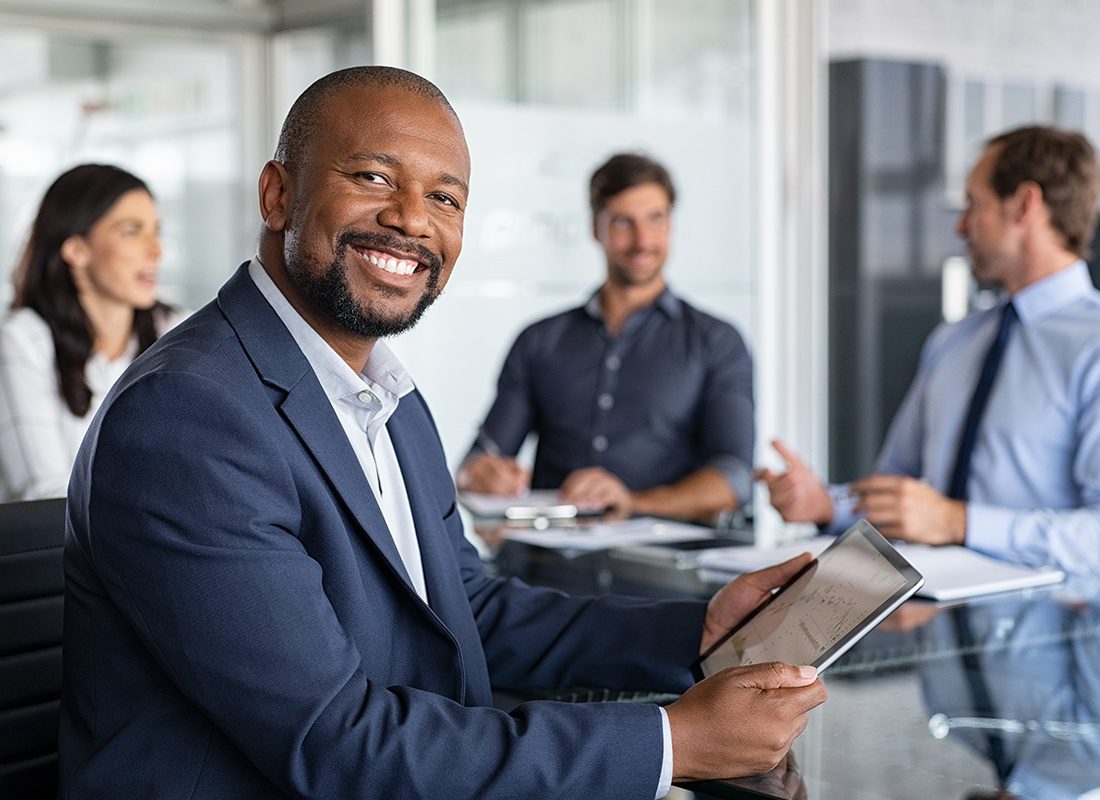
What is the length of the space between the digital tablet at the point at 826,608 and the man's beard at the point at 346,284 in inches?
20.4

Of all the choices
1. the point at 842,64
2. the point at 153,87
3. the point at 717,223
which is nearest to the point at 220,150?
the point at 153,87

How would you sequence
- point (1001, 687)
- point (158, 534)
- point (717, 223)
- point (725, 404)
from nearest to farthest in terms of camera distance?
point (158, 534)
point (1001, 687)
point (725, 404)
point (717, 223)

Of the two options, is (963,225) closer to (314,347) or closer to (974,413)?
(974,413)

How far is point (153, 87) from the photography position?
213 inches

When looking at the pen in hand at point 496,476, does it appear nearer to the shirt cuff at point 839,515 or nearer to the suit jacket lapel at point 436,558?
the shirt cuff at point 839,515

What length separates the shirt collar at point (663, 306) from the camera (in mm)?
3910

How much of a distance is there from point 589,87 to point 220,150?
1591mm

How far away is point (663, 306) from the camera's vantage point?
12.8 ft

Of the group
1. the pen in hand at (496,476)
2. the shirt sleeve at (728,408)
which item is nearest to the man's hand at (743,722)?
the pen in hand at (496,476)

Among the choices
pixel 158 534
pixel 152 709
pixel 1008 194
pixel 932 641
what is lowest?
pixel 932 641

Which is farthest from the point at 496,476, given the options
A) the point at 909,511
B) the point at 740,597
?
the point at 740,597

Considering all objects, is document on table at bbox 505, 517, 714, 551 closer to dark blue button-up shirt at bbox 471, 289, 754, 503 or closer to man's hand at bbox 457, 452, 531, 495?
man's hand at bbox 457, 452, 531, 495

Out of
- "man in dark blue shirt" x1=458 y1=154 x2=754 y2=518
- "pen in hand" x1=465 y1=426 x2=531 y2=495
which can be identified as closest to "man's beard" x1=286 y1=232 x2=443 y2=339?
"pen in hand" x1=465 y1=426 x2=531 y2=495

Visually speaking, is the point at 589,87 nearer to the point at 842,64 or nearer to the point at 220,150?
the point at 842,64
